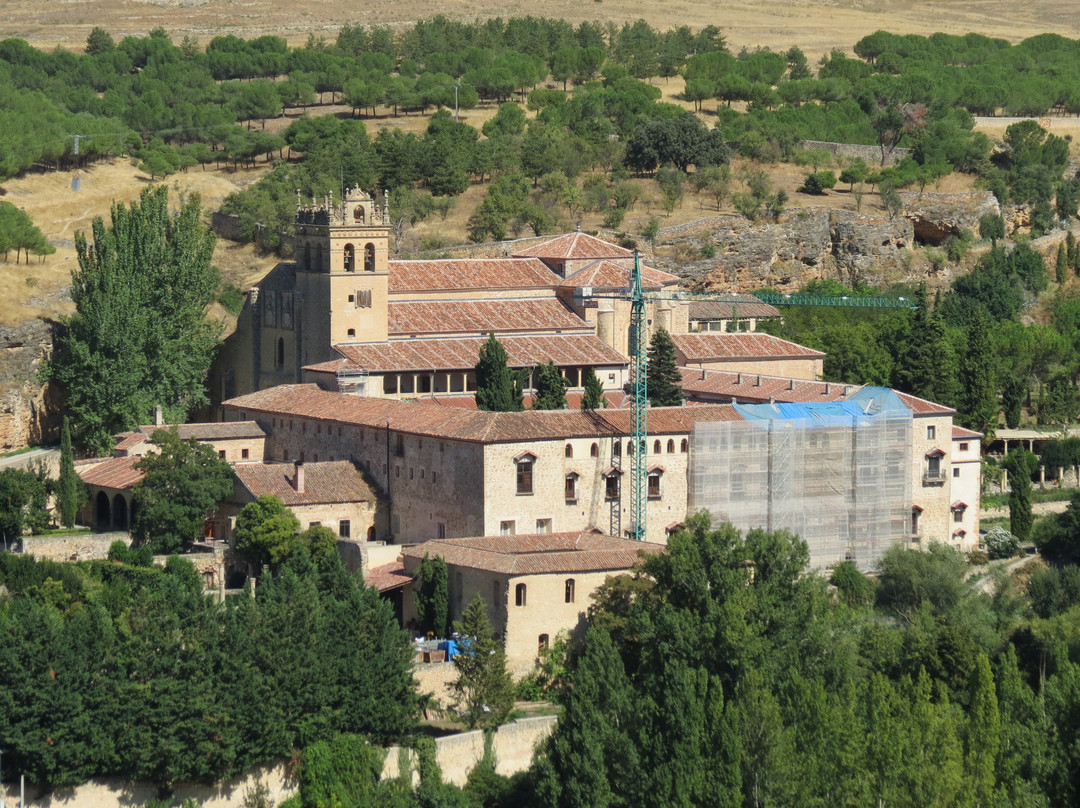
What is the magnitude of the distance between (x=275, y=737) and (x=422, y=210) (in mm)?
44903

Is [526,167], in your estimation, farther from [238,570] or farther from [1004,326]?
[238,570]

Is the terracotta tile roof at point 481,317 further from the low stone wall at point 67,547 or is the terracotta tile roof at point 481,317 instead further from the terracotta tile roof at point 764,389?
the low stone wall at point 67,547

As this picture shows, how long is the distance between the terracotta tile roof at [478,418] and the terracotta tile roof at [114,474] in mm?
4222

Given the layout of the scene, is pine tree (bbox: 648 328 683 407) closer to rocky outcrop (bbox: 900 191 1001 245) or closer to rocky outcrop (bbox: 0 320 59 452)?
rocky outcrop (bbox: 0 320 59 452)

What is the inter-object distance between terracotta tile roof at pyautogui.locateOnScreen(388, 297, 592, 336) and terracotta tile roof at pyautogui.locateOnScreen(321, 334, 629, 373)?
387 millimetres

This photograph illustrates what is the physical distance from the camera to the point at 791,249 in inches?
3425

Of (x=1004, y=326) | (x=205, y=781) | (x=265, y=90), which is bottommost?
(x=205, y=781)

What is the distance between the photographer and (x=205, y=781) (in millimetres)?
43094

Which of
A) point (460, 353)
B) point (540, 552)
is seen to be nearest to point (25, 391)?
point (460, 353)

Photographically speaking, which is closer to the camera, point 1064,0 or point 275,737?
point 275,737

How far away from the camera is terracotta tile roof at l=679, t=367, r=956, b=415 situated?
60.8m

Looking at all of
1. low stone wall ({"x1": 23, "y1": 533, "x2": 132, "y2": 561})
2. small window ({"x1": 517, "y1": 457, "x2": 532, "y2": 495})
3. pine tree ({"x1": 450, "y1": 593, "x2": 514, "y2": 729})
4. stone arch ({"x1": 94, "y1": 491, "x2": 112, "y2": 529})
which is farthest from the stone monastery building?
pine tree ({"x1": 450, "y1": 593, "x2": 514, "y2": 729})

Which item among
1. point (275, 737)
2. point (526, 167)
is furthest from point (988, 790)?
point (526, 167)

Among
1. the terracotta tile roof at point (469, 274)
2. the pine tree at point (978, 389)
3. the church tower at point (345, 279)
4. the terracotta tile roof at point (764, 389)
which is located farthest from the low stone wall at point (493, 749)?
the pine tree at point (978, 389)
